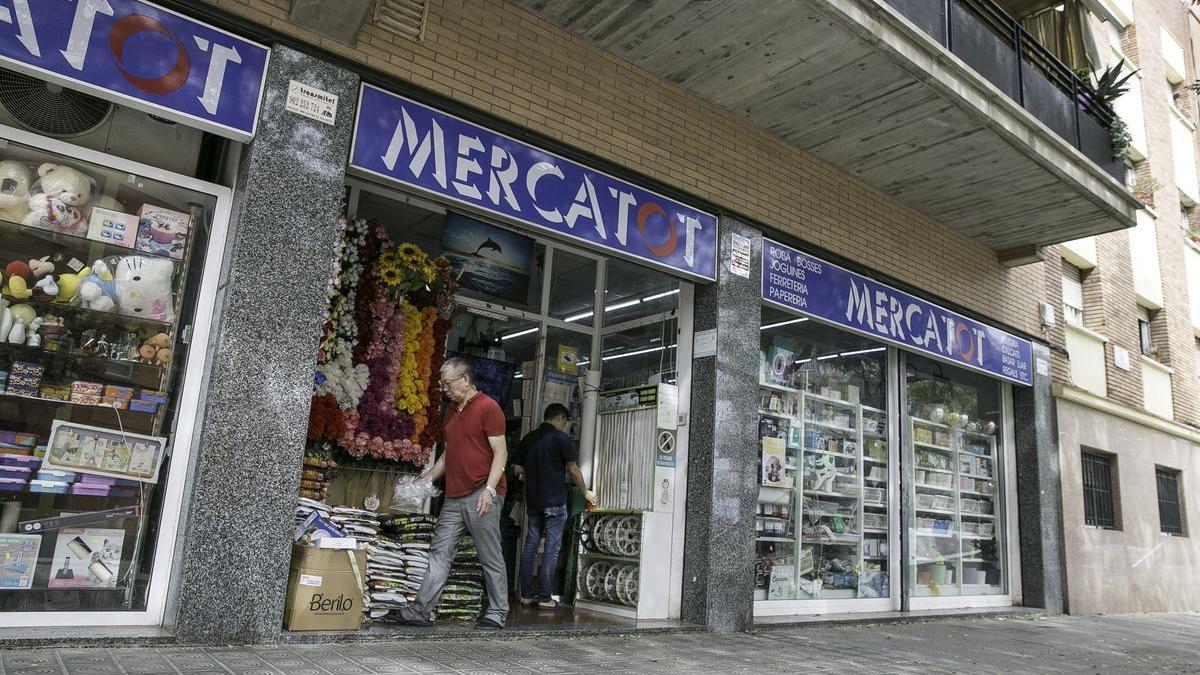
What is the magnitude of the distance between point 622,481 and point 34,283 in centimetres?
502

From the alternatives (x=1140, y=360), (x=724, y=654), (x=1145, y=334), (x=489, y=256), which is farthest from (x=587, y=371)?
(x=1145, y=334)

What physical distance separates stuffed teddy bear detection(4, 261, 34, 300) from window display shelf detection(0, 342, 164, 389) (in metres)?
0.29

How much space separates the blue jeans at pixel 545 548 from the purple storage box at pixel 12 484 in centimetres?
418

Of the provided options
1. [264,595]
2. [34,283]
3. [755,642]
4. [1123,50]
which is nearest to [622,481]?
[755,642]

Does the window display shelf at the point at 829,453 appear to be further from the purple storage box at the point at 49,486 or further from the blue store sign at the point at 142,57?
the purple storage box at the point at 49,486

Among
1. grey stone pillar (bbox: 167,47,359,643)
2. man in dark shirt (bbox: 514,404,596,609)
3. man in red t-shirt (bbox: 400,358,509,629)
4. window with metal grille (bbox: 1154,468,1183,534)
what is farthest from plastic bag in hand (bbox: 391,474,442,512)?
window with metal grille (bbox: 1154,468,1183,534)

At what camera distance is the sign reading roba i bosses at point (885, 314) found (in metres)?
8.35

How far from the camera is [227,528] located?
4785mm

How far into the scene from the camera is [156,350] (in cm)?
512

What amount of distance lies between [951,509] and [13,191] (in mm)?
10613

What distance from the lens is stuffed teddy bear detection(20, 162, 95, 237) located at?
4797 millimetres

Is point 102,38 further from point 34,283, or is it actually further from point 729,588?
point 729,588

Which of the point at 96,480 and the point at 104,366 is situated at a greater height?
the point at 104,366

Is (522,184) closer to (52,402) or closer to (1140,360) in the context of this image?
(52,402)
